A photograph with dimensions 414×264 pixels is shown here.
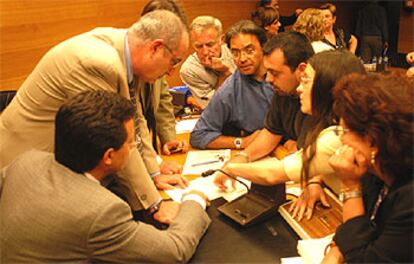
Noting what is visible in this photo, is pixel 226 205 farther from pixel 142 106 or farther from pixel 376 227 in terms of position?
pixel 142 106

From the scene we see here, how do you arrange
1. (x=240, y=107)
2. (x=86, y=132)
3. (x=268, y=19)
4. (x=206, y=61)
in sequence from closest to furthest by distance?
(x=86, y=132) → (x=240, y=107) → (x=206, y=61) → (x=268, y=19)

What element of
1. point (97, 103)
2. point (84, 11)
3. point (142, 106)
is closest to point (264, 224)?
point (97, 103)

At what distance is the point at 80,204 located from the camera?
3.68 ft

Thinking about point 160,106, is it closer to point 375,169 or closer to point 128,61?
point 128,61

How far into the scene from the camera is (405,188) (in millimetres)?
968

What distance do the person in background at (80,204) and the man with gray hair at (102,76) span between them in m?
0.22

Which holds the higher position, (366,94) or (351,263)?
(366,94)

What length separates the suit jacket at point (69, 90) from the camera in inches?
58.8

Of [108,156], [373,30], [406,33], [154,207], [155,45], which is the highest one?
[155,45]

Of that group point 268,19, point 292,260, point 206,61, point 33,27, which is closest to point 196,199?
point 292,260

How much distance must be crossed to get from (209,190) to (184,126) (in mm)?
930

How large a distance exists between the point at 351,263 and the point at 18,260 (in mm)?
926

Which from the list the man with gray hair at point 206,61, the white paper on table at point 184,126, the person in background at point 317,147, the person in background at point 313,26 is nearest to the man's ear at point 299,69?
the person in background at point 317,147

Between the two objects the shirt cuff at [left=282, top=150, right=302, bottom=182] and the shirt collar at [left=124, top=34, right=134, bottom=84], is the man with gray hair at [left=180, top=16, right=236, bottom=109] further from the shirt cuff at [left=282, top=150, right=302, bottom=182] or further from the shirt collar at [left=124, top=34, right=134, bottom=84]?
the shirt cuff at [left=282, top=150, right=302, bottom=182]
